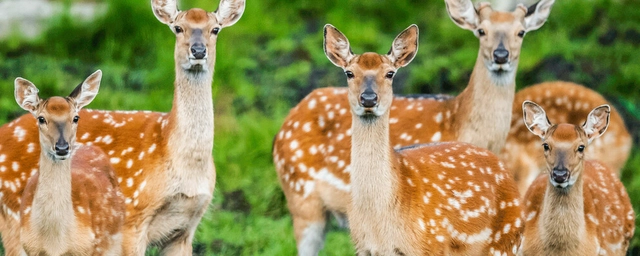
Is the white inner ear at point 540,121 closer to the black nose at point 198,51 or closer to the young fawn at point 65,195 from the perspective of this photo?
the black nose at point 198,51

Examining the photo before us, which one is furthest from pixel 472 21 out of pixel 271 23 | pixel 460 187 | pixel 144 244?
pixel 271 23

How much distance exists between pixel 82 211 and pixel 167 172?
0.73 metres

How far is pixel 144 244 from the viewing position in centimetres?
795

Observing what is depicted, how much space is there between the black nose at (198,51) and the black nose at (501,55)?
7.14 ft

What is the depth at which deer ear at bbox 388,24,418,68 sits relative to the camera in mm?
7512

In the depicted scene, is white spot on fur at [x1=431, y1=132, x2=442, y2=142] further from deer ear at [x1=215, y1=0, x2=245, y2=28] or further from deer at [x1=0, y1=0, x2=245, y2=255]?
deer at [x1=0, y1=0, x2=245, y2=255]

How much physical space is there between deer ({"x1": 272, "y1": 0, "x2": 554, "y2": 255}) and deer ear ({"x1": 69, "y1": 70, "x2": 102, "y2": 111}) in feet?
6.64

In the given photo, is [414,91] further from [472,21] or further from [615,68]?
[472,21]

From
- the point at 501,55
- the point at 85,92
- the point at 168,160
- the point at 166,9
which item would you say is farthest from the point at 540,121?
the point at 85,92

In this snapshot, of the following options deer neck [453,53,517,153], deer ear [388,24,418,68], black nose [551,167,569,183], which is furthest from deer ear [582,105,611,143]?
deer ear [388,24,418,68]

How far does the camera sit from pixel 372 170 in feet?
23.5

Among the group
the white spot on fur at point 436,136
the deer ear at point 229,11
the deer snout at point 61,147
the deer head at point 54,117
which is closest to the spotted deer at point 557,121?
the white spot on fur at point 436,136

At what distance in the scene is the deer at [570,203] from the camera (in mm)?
7695

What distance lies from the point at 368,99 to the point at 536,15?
2.80 metres
